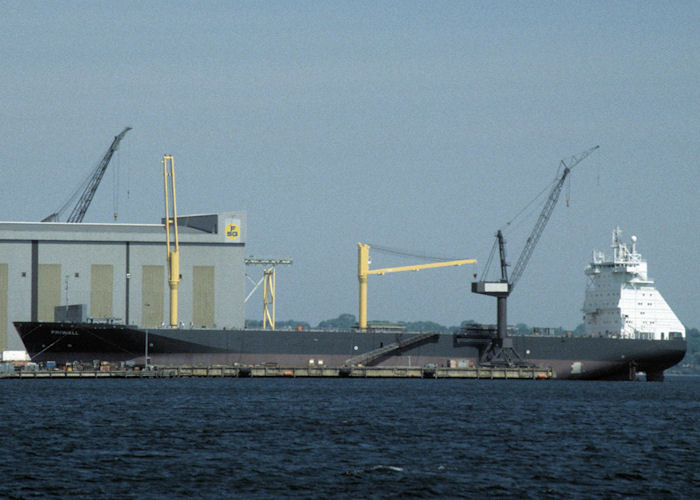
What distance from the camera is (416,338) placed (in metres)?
108

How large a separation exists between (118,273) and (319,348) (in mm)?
22449

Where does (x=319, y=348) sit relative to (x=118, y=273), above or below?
below

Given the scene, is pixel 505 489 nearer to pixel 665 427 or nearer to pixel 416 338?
pixel 665 427

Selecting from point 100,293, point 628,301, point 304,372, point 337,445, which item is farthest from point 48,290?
point 337,445

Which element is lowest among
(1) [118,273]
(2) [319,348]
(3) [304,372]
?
(3) [304,372]

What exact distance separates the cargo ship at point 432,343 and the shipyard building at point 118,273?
28.3ft

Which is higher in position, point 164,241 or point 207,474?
point 164,241

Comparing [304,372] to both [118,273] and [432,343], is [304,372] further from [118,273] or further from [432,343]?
[118,273]

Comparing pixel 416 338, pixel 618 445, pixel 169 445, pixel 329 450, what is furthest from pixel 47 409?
pixel 416 338

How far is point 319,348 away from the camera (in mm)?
105375

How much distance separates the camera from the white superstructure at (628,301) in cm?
11556

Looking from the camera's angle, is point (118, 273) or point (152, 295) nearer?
point (118, 273)

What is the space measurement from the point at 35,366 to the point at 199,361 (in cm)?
1415

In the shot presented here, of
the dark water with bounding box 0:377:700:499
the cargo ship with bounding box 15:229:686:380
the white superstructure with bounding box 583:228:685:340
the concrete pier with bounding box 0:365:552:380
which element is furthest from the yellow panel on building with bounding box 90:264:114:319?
the white superstructure with bounding box 583:228:685:340
